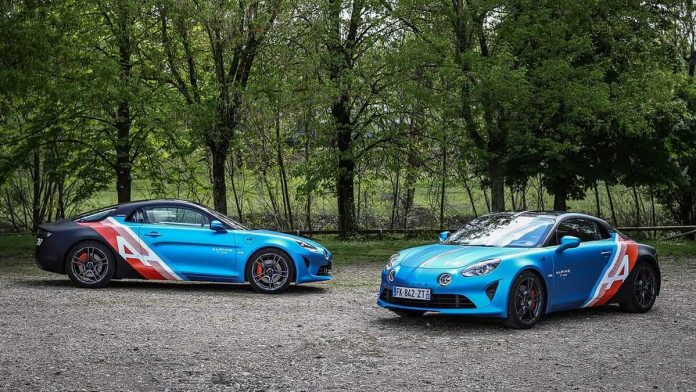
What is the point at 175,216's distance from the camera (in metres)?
14.2

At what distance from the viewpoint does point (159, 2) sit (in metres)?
23.8

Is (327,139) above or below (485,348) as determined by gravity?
above

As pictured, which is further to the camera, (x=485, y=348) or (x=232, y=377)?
(x=485, y=348)

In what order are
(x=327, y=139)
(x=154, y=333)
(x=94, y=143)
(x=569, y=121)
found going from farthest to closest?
Answer: 1. (x=327, y=139)
2. (x=94, y=143)
3. (x=569, y=121)
4. (x=154, y=333)

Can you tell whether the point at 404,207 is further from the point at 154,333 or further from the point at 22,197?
the point at 154,333

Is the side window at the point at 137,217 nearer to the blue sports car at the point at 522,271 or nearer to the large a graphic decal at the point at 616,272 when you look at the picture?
the blue sports car at the point at 522,271

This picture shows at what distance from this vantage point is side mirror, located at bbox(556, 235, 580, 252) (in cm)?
1114

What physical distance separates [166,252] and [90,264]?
124 centimetres

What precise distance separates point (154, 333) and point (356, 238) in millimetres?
19837

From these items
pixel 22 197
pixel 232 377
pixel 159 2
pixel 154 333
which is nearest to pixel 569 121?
pixel 159 2

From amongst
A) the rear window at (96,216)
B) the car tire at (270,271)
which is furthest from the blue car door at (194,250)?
the rear window at (96,216)

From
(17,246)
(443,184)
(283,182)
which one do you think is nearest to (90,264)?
(17,246)

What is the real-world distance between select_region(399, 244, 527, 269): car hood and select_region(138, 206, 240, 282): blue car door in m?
3.65

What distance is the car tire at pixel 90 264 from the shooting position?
45.9 feet
